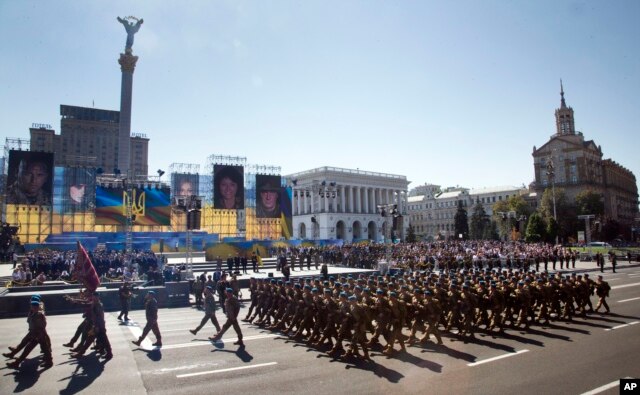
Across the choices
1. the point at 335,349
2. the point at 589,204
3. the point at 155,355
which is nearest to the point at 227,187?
the point at 155,355

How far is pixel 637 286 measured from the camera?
24.6 m

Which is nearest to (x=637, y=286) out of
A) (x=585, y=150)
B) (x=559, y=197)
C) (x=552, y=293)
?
(x=552, y=293)

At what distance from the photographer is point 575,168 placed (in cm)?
10019

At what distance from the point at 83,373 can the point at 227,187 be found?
41.0 m

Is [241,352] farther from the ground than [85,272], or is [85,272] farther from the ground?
[85,272]

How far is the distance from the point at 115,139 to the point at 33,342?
12537 cm

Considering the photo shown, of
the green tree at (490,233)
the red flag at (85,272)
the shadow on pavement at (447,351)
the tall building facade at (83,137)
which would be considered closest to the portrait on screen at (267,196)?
the red flag at (85,272)

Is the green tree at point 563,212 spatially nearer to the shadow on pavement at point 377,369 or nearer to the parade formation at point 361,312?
the parade formation at point 361,312

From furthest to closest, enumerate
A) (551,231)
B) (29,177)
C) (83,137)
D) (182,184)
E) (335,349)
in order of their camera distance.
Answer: (83,137) → (551,231) → (182,184) → (29,177) → (335,349)

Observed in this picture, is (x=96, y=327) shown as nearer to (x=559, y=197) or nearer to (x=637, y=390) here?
(x=637, y=390)

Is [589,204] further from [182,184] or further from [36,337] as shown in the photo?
[36,337]

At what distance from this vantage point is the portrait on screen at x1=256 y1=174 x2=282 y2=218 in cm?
5275

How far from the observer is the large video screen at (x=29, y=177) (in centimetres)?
4178

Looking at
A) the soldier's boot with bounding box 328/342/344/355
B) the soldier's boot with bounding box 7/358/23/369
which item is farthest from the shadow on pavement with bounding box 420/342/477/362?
the soldier's boot with bounding box 7/358/23/369
